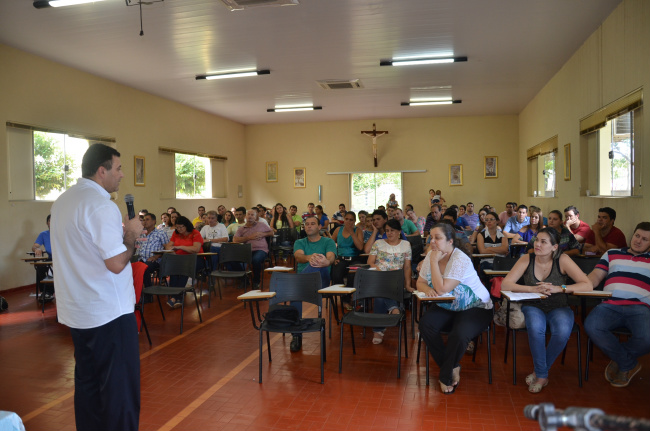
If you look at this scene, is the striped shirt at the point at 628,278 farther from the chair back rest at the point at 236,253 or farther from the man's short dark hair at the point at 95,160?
the chair back rest at the point at 236,253

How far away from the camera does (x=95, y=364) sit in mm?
2418

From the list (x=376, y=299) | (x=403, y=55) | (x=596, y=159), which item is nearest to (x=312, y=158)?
(x=403, y=55)

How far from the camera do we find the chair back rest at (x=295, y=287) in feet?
15.1

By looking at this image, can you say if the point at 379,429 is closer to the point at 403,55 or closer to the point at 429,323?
the point at 429,323

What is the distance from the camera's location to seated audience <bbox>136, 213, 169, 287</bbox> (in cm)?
746

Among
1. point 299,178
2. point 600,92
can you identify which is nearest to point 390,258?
point 600,92

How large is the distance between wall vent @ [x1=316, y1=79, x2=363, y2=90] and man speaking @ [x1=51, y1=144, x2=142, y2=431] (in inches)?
354

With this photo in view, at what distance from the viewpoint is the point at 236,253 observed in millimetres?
7625

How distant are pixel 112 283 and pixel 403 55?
25.9 ft

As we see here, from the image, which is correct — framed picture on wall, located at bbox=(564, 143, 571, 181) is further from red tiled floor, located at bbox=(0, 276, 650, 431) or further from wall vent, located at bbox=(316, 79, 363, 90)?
red tiled floor, located at bbox=(0, 276, 650, 431)

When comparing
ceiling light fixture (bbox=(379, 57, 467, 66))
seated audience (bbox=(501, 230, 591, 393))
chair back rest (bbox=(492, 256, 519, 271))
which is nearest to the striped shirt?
seated audience (bbox=(501, 230, 591, 393))

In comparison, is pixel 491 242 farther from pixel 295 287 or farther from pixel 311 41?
pixel 311 41

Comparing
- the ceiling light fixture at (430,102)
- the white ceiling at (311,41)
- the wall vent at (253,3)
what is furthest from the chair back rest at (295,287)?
the ceiling light fixture at (430,102)

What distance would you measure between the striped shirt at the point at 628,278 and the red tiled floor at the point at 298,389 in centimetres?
68
